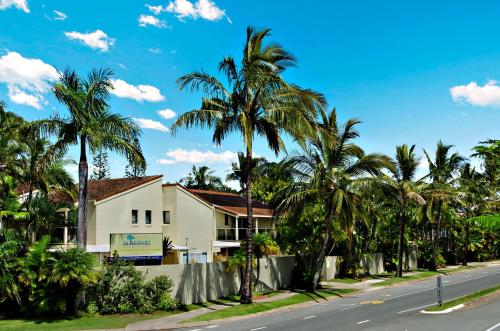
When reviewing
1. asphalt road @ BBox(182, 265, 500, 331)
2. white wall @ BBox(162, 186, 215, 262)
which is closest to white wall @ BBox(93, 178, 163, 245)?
white wall @ BBox(162, 186, 215, 262)

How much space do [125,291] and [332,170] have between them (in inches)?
483

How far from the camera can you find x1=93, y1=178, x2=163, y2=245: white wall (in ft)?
121

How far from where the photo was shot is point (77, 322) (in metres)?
19.2

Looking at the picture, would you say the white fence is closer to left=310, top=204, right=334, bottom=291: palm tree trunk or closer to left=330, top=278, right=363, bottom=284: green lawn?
left=310, top=204, right=334, bottom=291: palm tree trunk

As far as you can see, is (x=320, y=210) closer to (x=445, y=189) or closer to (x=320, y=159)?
(x=320, y=159)

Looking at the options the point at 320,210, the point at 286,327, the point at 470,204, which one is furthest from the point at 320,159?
the point at 470,204

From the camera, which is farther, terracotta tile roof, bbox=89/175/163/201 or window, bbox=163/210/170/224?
window, bbox=163/210/170/224

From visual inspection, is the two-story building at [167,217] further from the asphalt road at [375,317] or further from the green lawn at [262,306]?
the asphalt road at [375,317]

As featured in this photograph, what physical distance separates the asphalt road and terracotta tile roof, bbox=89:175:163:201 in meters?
18.6

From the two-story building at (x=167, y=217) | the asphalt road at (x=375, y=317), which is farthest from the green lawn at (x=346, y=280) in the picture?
the asphalt road at (x=375, y=317)

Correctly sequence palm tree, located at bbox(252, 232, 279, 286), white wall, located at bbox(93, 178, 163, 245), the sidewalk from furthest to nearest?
1. white wall, located at bbox(93, 178, 163, 245)
2. palm tree, located at bbox(252, 232, 279, 286)
3. the sidewalk

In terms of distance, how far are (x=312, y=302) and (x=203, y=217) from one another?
19375mm

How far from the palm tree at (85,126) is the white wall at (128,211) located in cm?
1597

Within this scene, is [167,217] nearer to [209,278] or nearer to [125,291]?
[209,278]
